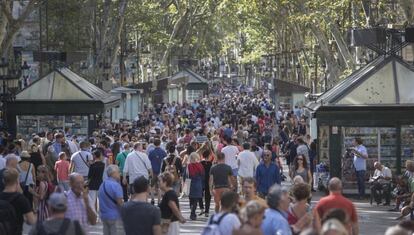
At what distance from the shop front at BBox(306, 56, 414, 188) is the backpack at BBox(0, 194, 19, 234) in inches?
582

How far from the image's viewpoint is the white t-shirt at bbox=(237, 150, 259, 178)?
2233cm

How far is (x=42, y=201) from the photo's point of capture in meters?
17.5

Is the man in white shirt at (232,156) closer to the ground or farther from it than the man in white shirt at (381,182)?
farther from it

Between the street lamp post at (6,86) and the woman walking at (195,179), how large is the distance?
11.2 meters

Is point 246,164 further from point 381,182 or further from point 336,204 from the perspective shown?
point 336,204

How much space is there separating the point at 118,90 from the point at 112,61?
8.33ft

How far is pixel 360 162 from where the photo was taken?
25797 millimetres

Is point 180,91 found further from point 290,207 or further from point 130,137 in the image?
point 290,207

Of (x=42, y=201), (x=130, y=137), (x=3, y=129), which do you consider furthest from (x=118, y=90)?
(x=42, y=201)

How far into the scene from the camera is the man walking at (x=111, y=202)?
14773mm

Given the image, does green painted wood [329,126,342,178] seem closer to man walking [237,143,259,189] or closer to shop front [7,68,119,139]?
man walking [237,143,259,189]

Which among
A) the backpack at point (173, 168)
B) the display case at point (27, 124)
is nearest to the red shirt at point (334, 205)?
the backpack at point (173, 168)

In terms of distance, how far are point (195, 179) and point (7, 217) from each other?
9593 mm

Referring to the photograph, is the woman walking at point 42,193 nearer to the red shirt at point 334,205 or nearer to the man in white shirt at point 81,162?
the man in white shirt at point 81,162
